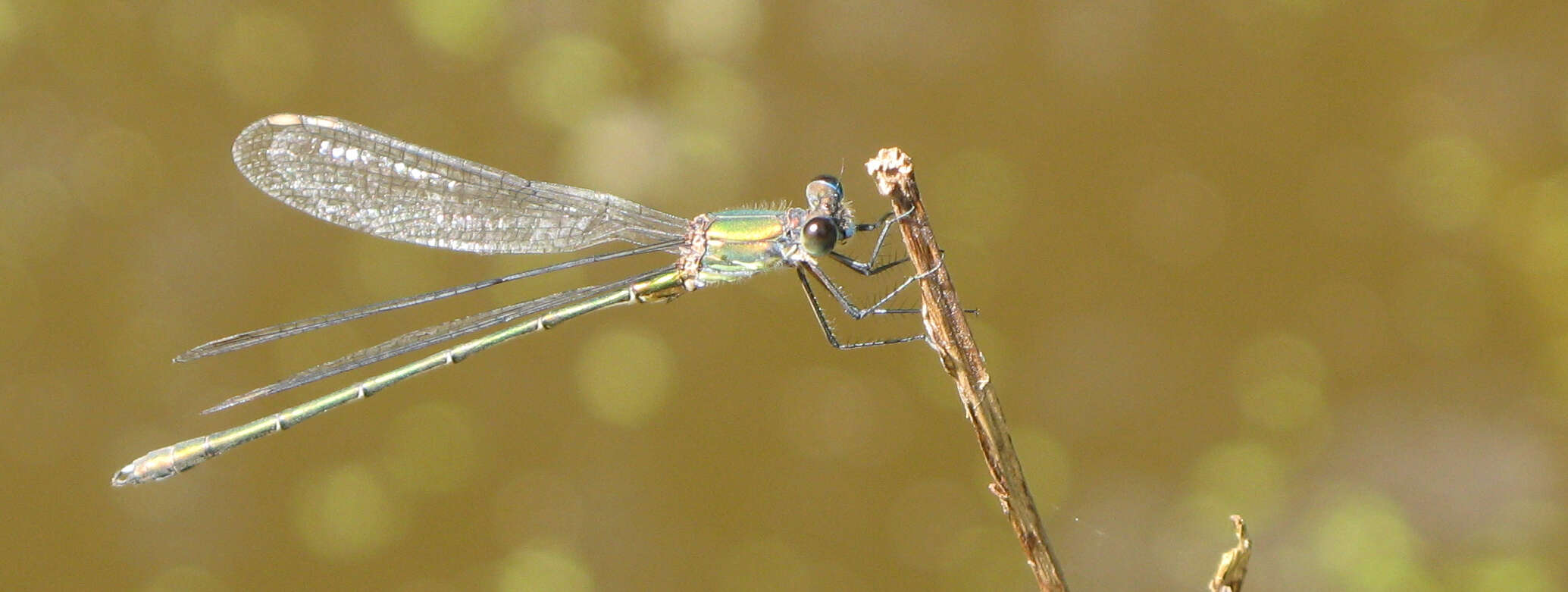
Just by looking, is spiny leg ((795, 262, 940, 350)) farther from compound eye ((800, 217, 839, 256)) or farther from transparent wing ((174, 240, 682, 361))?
transparent wing ((174, 240, 682, 361))

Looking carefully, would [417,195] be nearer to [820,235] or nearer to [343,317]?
[343,317]

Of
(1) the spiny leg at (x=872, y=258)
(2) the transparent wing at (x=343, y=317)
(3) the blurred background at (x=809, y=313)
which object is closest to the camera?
(1) the spiny leg at (x=872, y=258)

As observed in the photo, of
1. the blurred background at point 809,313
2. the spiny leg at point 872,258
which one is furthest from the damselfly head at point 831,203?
the blurred background at point 809,313

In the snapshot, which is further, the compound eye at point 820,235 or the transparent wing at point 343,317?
the transparent wing at point 343,317

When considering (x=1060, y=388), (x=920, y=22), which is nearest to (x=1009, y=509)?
(x=1060, y=388)

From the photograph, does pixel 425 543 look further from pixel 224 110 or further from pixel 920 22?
pixel 920 22

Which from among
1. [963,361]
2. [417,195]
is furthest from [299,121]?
[963,361]

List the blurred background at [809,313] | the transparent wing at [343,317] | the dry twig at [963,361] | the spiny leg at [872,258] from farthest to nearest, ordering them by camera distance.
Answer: the blurred background at [809,313] < the transparent wing at [343,317] < the spiny leg at [872,258] < the dry twig at [963,361]

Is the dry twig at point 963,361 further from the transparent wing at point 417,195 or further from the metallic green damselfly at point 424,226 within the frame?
the transparent wing at point 417,195
